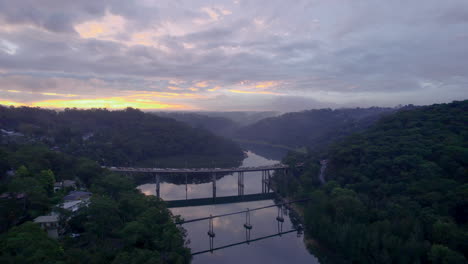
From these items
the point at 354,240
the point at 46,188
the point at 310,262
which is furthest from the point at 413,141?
the point at 46,188

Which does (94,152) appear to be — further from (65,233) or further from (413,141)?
(413,141)

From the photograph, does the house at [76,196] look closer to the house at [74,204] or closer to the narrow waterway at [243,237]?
the house at [74,204]

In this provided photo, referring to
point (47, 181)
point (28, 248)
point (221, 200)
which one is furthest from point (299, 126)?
point (28, 248)

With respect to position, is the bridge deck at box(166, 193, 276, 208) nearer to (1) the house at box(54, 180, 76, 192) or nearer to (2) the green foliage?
(1) the house at box(54, 180, 76, 192)

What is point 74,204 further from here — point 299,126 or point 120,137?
point 299,126

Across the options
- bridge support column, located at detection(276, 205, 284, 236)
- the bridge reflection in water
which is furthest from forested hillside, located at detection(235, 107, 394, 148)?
bridge support column, located at detection(276, 205, 284, 236)

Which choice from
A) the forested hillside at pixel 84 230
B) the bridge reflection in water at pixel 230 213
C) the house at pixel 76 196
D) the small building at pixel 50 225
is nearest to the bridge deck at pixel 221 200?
the bridge reflection in water at pixel 230 213
